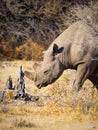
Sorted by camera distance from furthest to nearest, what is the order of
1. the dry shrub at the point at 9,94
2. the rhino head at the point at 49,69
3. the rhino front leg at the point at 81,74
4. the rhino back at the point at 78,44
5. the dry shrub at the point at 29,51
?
the dry shrub at the point at 29,51
the dry shrub at the point at 9,94
the rhino head at the point at 49,69
the rhino front leg at the point at 81,74
the rhino back at the point at 78,44

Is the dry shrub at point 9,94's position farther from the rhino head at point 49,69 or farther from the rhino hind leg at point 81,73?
the rhino hind leg at point 81,73

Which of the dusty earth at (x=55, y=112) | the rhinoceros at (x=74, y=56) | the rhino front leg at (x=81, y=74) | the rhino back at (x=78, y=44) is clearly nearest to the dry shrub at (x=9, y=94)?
the dusty earth at (x=55, y=112)

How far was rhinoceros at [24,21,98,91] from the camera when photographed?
12.1m

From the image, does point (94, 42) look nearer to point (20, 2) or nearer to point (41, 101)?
point (41, 101)

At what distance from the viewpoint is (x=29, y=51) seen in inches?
1075

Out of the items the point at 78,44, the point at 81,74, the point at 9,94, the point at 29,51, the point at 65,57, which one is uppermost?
the point at 78,44

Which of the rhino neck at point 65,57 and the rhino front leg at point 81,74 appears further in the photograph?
the rhino neck at point 65,57

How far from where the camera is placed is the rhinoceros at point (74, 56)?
1212 centimetres

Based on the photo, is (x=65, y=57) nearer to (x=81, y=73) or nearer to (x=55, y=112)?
(x=81, y=73)

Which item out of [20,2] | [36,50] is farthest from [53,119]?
[20,2]

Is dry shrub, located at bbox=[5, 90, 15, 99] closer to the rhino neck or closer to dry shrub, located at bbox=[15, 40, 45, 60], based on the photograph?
the rhino neck

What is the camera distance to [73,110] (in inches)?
431

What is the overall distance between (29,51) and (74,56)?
49.5 ft

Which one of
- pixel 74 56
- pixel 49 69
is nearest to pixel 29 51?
pixel 49 69
